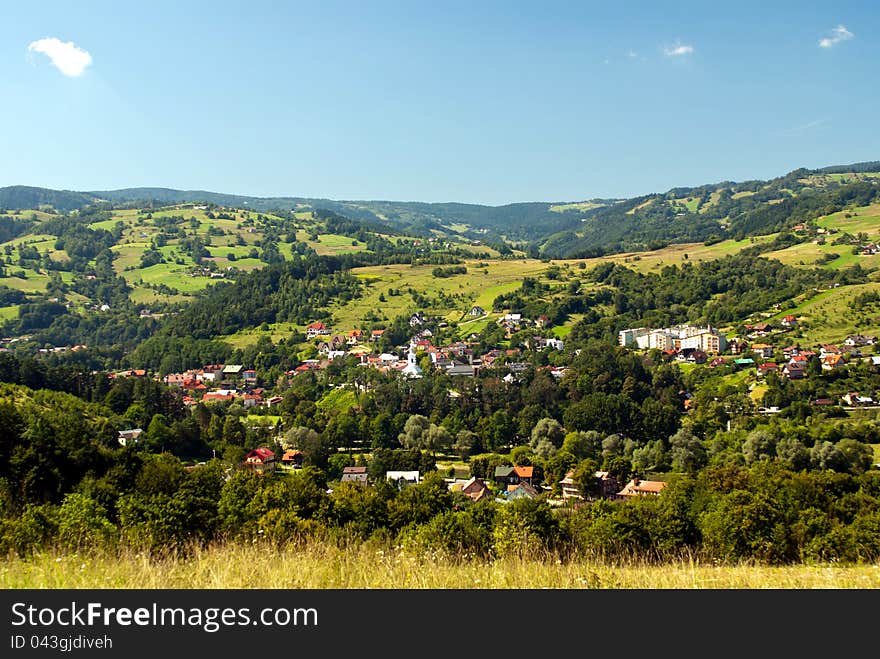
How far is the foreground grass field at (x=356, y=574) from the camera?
5.28 metres

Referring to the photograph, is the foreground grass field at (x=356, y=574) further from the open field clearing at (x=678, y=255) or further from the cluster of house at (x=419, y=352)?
the open field clearing at (x=678, y=255)

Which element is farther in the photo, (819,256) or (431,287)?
(431,287)

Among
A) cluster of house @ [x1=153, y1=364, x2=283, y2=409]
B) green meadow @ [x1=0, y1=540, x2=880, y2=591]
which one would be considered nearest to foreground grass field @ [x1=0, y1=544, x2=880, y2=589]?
green meadow @ [x1=0, y1=540, x2=880, y2=591]

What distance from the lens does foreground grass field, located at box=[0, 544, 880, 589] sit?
5.28 m

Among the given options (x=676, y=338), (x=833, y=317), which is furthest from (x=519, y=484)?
(x=833, y=317)

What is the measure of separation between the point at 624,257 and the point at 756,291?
120ft

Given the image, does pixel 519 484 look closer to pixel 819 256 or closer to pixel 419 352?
pixel 419 352

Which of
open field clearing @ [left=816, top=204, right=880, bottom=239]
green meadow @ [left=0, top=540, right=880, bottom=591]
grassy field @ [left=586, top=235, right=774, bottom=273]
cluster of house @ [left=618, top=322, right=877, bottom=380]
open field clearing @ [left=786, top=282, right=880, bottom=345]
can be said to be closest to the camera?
green meadow @ [left=0, top=540, right=880, bottom=591]

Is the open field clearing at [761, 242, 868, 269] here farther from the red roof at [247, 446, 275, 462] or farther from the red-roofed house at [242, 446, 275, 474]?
the red-roofed house at [242, 446, 275, 474]

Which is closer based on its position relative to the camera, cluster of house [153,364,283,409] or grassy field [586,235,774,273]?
cluster of house [153,364,283,409]

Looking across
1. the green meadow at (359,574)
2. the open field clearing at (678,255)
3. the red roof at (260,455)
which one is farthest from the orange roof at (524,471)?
the open field clearing at (678,255)

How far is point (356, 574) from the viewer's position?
5.64m

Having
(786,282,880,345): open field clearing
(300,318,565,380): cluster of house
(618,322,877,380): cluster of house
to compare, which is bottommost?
(300,318,565,380): cluster of house
